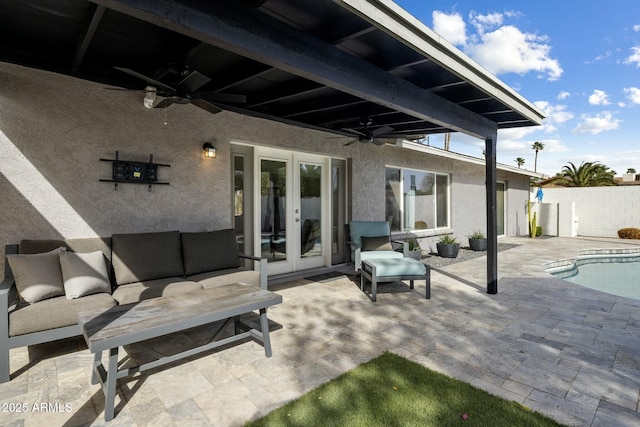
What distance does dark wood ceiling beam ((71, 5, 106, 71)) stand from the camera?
2598mm

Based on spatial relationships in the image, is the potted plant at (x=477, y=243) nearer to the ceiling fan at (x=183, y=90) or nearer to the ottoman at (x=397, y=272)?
the ottoman at (x=397, y=272)

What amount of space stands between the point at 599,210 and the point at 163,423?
1796 cm

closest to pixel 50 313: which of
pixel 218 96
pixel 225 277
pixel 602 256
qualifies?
pixel 225 277

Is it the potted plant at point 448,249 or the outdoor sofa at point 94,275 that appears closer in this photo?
the outdoor sofa at point 94,275

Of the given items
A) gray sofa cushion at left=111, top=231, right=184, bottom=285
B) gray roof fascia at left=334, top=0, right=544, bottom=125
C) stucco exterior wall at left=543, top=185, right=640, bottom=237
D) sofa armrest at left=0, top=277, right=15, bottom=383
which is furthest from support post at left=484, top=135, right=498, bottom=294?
stucco exterior wall at left=543, top=185, right=640, bottom=237

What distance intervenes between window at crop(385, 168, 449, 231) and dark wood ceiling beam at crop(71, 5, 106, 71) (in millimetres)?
6583

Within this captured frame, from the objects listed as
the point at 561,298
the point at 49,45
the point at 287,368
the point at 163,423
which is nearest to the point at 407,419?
the point at 287,368

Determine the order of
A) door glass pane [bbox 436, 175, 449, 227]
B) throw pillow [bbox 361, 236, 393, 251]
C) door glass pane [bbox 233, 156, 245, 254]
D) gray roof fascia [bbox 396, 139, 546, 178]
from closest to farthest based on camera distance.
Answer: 1. door glass pane [bbox 233, 156, 245, 254]
2. throw pillow [bbox 361, 236, 393, 251]
3. gray roof fascia [bbox 396, 139, 546, 178]
4. door glass pane [bbox 436, 175, 449, 227]

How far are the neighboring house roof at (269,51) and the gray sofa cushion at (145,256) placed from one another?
5.77 ft

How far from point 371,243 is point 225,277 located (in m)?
3.02

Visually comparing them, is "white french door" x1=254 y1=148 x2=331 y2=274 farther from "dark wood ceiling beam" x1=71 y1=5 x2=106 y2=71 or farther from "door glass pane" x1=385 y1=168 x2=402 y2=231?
"dark wood ceiling beam" x1=71 y1=5 x2=106 y2=71

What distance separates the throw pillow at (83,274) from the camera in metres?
3.12

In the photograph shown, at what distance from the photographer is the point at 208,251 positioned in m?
4.33

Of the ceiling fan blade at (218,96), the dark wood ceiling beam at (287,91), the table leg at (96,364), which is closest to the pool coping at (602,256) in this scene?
the dark wood ceiling beam at (287,91)
